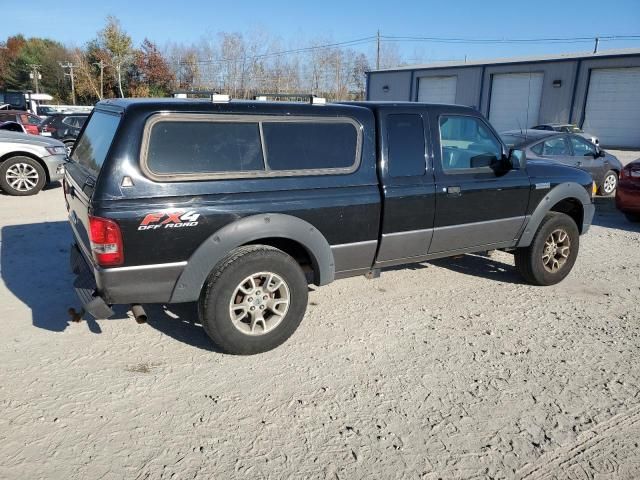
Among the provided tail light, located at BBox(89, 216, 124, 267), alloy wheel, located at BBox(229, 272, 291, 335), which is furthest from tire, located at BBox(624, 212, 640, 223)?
tail light, located at BBox(89, 216, 124, 267)

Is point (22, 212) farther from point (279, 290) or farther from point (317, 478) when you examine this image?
point (317, 478)

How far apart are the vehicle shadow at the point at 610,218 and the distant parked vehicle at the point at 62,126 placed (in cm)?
1638

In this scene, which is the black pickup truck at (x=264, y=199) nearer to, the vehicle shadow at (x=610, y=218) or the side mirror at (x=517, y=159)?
the side mirror at (x=517, y=159)

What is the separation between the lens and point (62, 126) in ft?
60.1

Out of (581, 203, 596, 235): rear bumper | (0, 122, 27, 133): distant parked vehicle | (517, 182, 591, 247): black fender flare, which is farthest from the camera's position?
(0, 122, 27, 133): distant parked vehicle

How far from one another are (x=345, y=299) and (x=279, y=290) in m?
1.30

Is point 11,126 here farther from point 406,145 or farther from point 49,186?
point 406,145

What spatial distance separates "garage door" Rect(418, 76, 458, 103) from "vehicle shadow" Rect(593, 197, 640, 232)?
1026 inches

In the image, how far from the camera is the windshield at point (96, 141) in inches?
139

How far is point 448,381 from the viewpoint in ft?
11.7

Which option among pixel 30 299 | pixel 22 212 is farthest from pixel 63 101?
pixel 30 299

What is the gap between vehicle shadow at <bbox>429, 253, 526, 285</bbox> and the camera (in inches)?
229

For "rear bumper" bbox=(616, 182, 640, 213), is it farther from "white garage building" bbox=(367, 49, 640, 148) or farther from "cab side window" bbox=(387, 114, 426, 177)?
→ "white garage building" bbox=(367, 49, 640, 148)

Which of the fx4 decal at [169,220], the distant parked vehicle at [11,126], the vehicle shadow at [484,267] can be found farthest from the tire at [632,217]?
the distant parked vehicle at [11,126]
